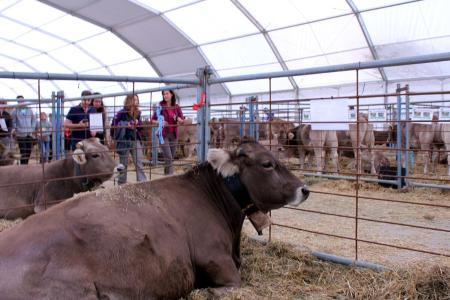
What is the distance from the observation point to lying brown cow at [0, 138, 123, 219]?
6102 mm

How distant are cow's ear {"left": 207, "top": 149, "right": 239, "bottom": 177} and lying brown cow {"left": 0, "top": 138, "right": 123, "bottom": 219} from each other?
238cm

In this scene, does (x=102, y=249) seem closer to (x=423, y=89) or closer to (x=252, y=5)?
(x=252, y=5)

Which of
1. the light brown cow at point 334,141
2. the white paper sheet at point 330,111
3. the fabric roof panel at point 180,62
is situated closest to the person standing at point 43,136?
the white paper sheet at point 330,111

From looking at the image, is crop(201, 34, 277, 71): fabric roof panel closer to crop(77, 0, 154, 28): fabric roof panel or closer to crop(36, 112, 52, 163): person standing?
crop(77, 0, 154, 28): fabric roof panel

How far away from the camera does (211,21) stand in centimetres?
1650

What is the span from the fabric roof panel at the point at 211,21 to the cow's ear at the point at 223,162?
12020 mm

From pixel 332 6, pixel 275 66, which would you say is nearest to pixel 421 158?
pixel 332 6

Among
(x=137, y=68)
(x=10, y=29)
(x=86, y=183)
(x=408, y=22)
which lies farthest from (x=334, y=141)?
(x=10, y=29)

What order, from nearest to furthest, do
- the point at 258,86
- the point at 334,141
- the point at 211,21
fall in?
the point at 334,141, the point at 211,21, the point at 258,86

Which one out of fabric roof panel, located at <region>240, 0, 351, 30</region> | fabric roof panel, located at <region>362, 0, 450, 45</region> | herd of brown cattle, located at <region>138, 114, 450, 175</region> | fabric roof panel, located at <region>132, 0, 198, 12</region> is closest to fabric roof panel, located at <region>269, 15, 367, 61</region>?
fabric roof panel, located at <region>240, 0, 351, 30</region>

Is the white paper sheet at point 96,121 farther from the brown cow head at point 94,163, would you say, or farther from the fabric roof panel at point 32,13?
the fabric roof panel at point 32,13

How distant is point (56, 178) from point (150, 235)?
3.29 m

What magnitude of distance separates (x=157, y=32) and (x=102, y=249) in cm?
1668

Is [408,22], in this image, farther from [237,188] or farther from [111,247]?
[111,247]
